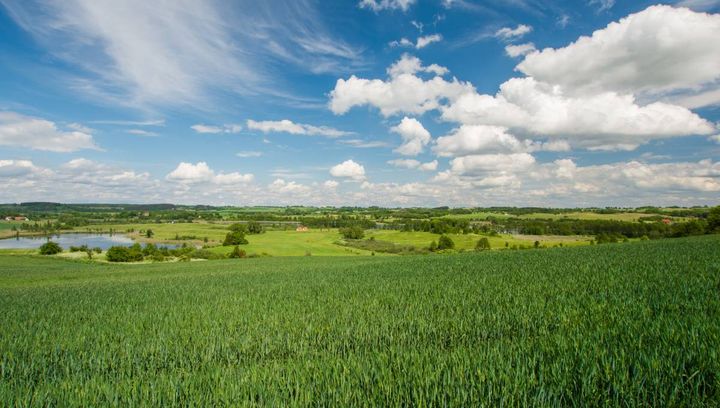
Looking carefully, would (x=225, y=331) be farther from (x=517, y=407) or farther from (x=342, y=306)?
(x=517, y=407)

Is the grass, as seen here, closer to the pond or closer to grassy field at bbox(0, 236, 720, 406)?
grassy field at bbox(0, 236, 720, 406)

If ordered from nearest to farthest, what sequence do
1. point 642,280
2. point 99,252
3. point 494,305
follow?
point 494,305
point 642,280
point 99,252

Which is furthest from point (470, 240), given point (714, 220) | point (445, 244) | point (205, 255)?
point (205, 255)

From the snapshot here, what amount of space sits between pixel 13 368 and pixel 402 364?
8391 mm

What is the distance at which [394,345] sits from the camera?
307 inches

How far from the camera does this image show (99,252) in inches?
3349

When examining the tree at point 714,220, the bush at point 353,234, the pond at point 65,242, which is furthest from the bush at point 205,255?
the tree at point 714,220

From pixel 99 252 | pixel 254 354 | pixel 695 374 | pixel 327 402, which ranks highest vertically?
pixel 695 374

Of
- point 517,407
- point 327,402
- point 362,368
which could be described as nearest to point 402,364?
point 362,368

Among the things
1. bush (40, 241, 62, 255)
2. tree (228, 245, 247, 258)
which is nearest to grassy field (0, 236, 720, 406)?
tree (228, 245, 247, 258)

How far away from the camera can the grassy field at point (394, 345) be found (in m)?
4.65

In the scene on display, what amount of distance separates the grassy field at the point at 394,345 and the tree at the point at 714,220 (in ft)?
247

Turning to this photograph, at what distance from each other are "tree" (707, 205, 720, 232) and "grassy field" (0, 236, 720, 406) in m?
75.4

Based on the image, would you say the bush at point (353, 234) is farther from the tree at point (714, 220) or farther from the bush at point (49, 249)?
the tree at point (714, 220)
